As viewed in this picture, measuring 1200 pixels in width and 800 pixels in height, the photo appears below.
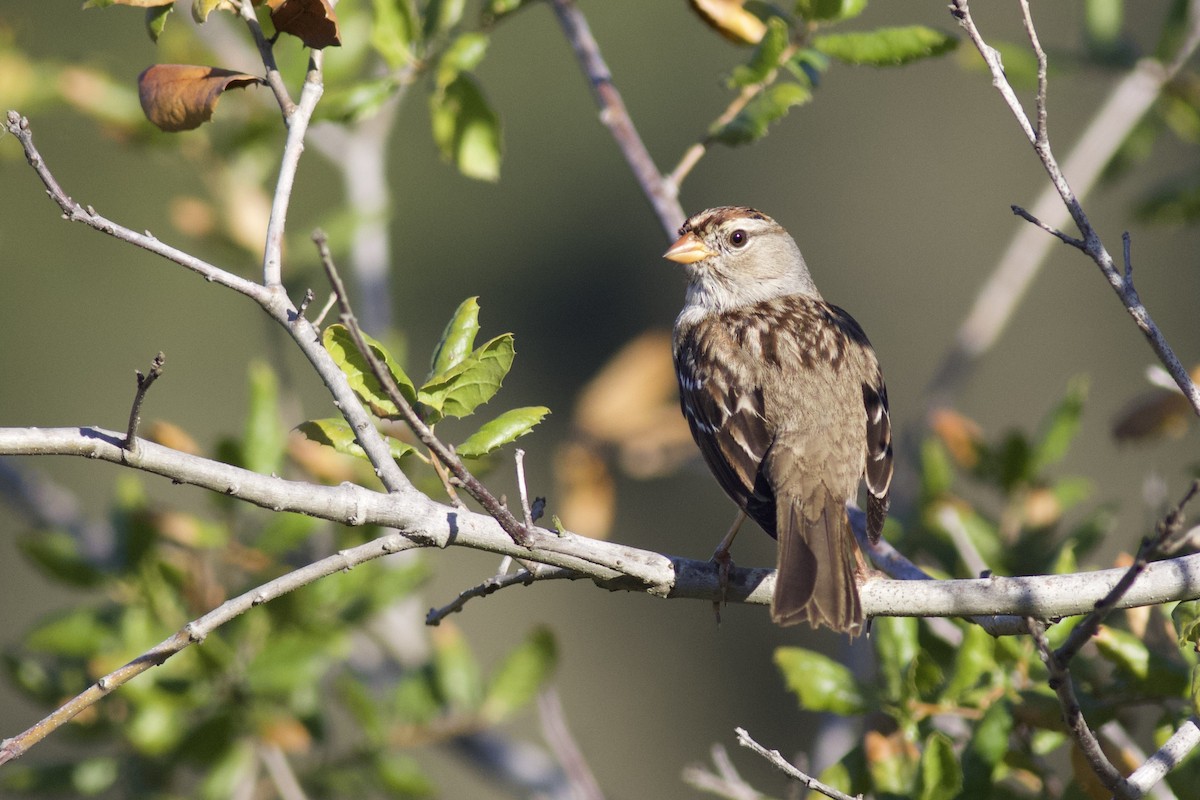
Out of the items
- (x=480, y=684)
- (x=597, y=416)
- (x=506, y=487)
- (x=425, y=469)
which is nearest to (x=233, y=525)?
(x=425, y=469)

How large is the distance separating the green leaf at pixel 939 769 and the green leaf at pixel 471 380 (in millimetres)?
1093

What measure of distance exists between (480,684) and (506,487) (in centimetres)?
839

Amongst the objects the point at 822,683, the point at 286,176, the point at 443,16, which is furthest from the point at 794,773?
the point at 443,16

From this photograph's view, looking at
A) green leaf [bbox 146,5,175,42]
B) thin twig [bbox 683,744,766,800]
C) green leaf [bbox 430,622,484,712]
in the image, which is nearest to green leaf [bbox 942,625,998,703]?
thin twig [bbox 683,744,766,800]

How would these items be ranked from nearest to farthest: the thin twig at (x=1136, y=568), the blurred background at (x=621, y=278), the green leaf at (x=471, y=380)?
1. the thin twig at (x=1136, y=568)
2. the green leaf at (x=471, y=380)
3. the blurred background at (x=621, y=278)

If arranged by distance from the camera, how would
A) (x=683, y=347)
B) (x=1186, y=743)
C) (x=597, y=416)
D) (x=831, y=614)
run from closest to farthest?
1. (x=1186, y=743)
2. (x=831, y=614)
3. (x=683, y=347)
4. (x=597, y=416)

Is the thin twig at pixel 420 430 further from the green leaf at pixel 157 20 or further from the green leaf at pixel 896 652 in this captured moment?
the green leaf at pixel 896 652

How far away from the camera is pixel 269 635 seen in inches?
137

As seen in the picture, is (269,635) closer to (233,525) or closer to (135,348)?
(233,525)

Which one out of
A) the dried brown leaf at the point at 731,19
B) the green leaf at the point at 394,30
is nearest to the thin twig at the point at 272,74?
the green leaf at the point at 394,30

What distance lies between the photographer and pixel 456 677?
395 centimetres

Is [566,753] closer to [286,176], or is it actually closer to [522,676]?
[522,676]

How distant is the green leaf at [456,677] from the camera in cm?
395

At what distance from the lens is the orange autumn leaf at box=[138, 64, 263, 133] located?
7.89 feet
